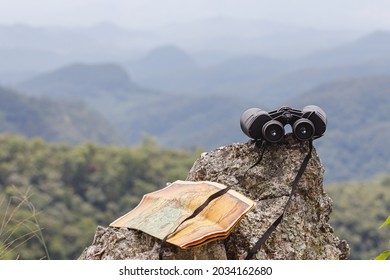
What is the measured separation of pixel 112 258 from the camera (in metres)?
3.42

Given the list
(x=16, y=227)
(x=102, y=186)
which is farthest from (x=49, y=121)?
(x=16, y=227)

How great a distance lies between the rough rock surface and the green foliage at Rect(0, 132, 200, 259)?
43.8 m

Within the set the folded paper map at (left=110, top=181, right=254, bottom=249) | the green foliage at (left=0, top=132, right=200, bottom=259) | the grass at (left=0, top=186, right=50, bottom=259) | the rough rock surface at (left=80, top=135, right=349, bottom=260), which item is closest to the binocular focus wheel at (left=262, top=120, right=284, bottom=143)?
the rough rock surface at (left=80, top=135, right=349, bottom=260)

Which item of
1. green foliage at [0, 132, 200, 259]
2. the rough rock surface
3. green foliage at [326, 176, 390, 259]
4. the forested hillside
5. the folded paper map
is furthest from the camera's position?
green foliage at [326, 176, 390, 259]

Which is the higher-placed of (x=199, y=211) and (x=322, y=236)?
(x=199, y=211)

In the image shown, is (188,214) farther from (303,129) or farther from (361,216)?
(361,216)

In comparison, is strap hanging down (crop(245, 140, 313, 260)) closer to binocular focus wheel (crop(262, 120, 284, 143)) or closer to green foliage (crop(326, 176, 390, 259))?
binocular focus wheel (crop(262, 120, 284, 143))

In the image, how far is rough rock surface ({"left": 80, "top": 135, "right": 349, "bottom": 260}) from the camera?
11.4ft

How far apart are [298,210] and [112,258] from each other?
1.10 metres

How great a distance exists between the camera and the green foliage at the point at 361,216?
55.7 meters

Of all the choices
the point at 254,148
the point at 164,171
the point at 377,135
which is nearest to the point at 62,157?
the point at 164,171

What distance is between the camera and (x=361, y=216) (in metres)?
61.4

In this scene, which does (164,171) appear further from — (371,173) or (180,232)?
(371,173)

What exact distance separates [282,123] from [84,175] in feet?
208
